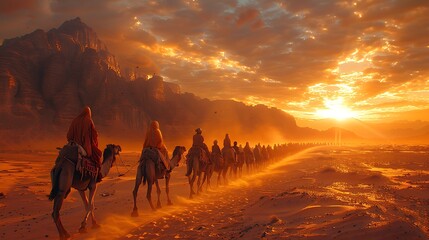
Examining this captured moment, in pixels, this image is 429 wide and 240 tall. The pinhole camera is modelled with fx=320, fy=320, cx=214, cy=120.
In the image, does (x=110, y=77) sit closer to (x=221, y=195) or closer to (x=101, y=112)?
(x=101, y=112)

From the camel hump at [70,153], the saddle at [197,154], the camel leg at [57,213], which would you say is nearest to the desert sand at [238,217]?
the camel leg at [57,213]

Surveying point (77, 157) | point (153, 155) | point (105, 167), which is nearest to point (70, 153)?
point (77, 157)

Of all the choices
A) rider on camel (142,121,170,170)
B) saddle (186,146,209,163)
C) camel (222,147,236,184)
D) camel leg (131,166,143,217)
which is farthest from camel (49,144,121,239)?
camel (222,147,236,184)

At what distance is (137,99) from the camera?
113500 mm

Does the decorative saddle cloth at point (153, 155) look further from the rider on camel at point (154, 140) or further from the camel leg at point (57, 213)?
the camel leg at point (57, 213)

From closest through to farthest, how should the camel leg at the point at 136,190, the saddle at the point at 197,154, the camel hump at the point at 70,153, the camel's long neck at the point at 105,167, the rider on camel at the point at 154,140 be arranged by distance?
the camel hump at the point at 70,153, the camel's long neck at the point at 105,167, the camel leg at the point at 136,190, the rider on camel at the point at 154,140, the saddle at the point at 197,154

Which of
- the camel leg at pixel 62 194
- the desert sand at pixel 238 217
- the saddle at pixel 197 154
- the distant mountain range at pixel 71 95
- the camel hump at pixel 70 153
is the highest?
the distant mountain range at pixel 71 95

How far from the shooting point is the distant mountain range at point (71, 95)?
74.2 m

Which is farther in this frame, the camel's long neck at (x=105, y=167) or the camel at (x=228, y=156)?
the camel at (x=228, y=156)

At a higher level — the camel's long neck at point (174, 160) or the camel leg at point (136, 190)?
the camel's long neck at point (174, 160)

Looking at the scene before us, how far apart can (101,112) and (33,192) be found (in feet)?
262

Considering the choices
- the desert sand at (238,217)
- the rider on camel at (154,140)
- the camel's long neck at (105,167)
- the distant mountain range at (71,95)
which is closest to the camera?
the desert sand at (238,217)

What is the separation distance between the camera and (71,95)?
3548 inches

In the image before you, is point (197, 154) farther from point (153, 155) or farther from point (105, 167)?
point (105, 167)
